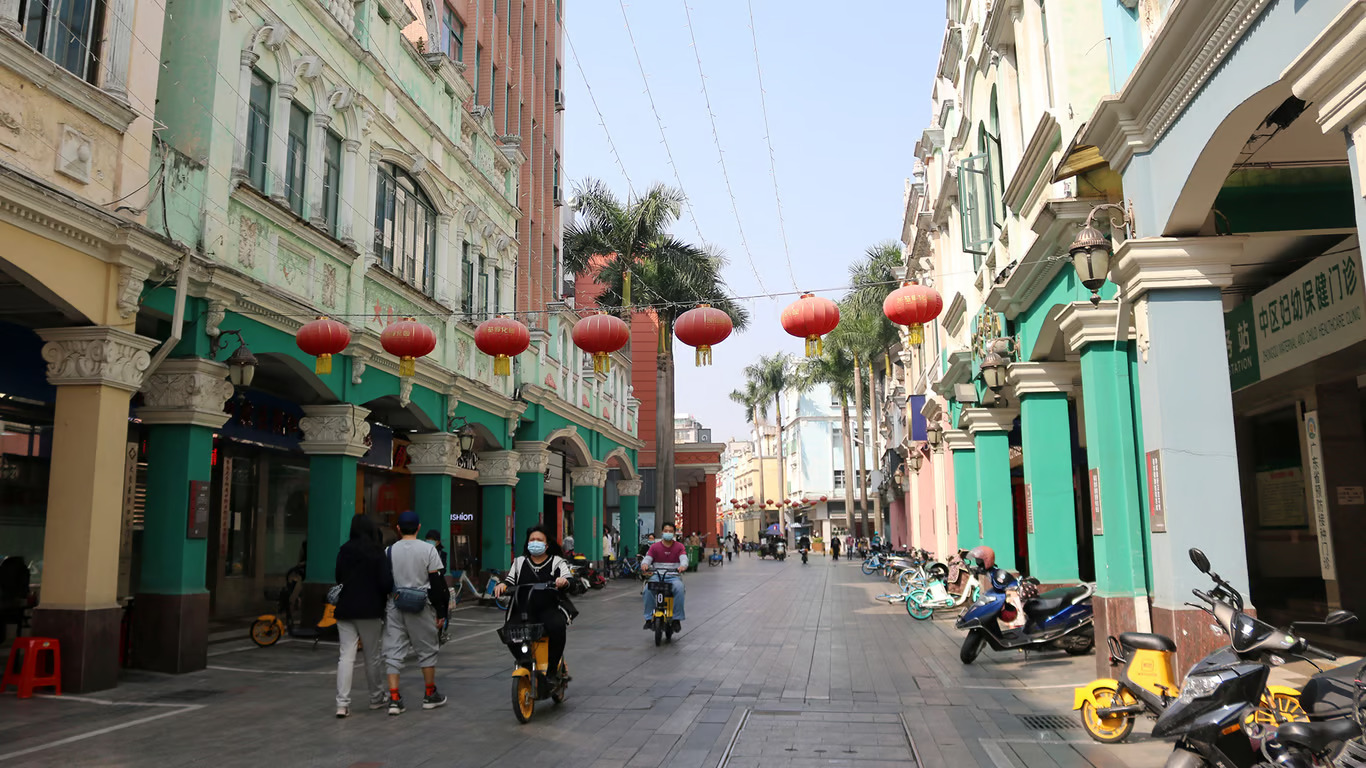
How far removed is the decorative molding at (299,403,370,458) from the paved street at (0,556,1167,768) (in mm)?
3253

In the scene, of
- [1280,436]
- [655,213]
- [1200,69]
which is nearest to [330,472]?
[1200,69]

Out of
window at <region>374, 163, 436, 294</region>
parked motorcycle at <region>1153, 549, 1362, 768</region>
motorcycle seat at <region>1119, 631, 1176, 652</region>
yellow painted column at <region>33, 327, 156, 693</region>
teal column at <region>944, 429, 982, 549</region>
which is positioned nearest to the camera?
parked motorcycle at <region>1153, 549, 1362, 768</region>

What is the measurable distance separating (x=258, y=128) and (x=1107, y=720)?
1287 cm

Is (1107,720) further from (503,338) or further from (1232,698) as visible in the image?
(503,338)

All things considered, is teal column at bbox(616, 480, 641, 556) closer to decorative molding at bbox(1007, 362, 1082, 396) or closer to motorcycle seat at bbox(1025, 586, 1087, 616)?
decorative molding at bbox(1007, 362, 1082, 396)

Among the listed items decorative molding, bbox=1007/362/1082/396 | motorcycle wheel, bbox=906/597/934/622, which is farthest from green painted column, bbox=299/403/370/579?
decorative molding, bbox=1007/362/1082/396

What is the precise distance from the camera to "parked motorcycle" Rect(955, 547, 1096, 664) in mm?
11820

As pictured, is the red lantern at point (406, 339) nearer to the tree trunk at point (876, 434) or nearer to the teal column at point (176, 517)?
the teal column at point (176, 517)

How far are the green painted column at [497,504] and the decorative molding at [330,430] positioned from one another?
24.2ft

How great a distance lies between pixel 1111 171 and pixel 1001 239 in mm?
5934

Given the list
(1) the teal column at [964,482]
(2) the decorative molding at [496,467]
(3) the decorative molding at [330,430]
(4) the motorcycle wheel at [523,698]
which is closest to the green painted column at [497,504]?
(2) the decorative molding at [496,467]

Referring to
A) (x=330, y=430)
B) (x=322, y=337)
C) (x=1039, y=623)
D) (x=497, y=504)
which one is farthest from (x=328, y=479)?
(x=1039, y=623)

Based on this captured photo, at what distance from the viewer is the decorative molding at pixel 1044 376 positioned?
12930 millimetres

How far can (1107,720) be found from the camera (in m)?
7.24
